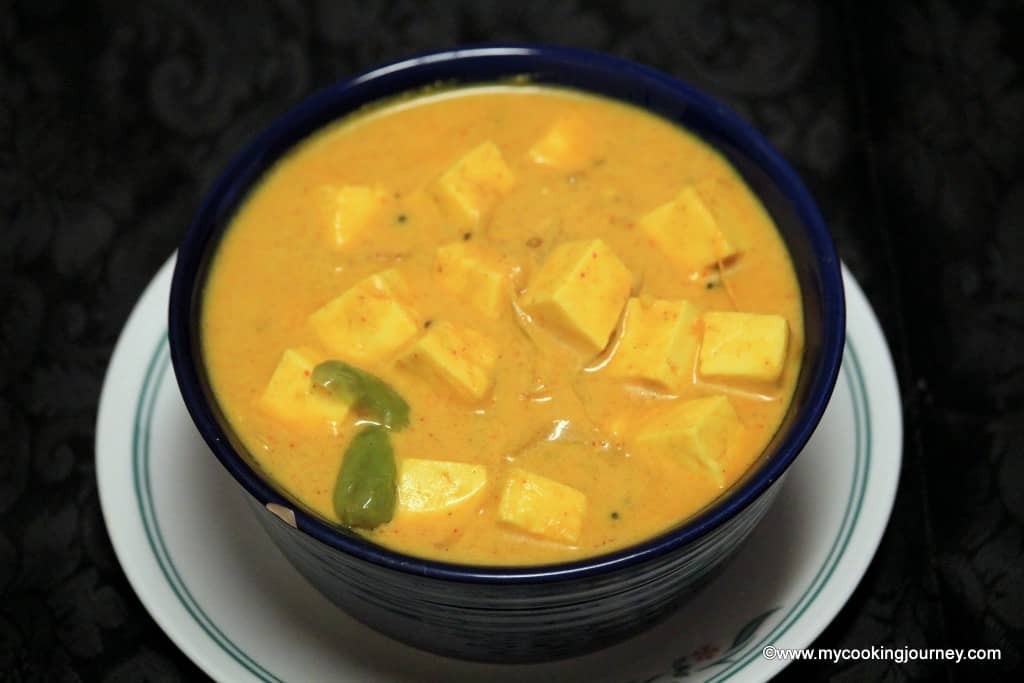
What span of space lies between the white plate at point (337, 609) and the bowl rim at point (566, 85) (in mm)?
352

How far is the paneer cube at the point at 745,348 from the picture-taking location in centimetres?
214

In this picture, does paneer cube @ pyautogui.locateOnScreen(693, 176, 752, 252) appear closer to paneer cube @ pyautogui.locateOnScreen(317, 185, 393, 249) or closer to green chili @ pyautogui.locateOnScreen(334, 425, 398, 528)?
paneer cube @ pyautogui.locateOnScreen(317, 185, 393, 249)

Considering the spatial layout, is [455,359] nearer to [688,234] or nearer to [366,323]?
[366,323]

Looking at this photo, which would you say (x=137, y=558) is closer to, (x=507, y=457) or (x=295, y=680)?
(x=295, y=680)

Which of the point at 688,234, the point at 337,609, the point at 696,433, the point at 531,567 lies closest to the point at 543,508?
the point at 531,567

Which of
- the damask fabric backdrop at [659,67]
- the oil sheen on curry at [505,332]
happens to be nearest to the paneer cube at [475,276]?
the oil sheen on curry at [505,332]

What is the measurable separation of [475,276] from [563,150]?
0.41m

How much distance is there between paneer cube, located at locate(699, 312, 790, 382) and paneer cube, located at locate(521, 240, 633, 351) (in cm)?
17

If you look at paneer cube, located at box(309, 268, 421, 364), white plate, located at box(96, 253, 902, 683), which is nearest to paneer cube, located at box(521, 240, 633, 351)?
paneer cube, located at box(309, 268, 421, 364)

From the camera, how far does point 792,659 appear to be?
2.13m

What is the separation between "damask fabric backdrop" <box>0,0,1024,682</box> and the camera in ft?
8.48

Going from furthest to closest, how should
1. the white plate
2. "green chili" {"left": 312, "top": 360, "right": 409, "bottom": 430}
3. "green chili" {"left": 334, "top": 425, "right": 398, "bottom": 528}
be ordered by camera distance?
the white plate < "green chili" {"left": 312, "top": 360, "right": 409, "bottom": 430} < "green chili" {"left": 334, "top": 425, "right": 398, "bottom": 528}

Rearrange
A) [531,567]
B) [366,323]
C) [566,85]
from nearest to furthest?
[531,567] → [366,323] → [566,85]

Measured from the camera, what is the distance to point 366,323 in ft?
7.24
